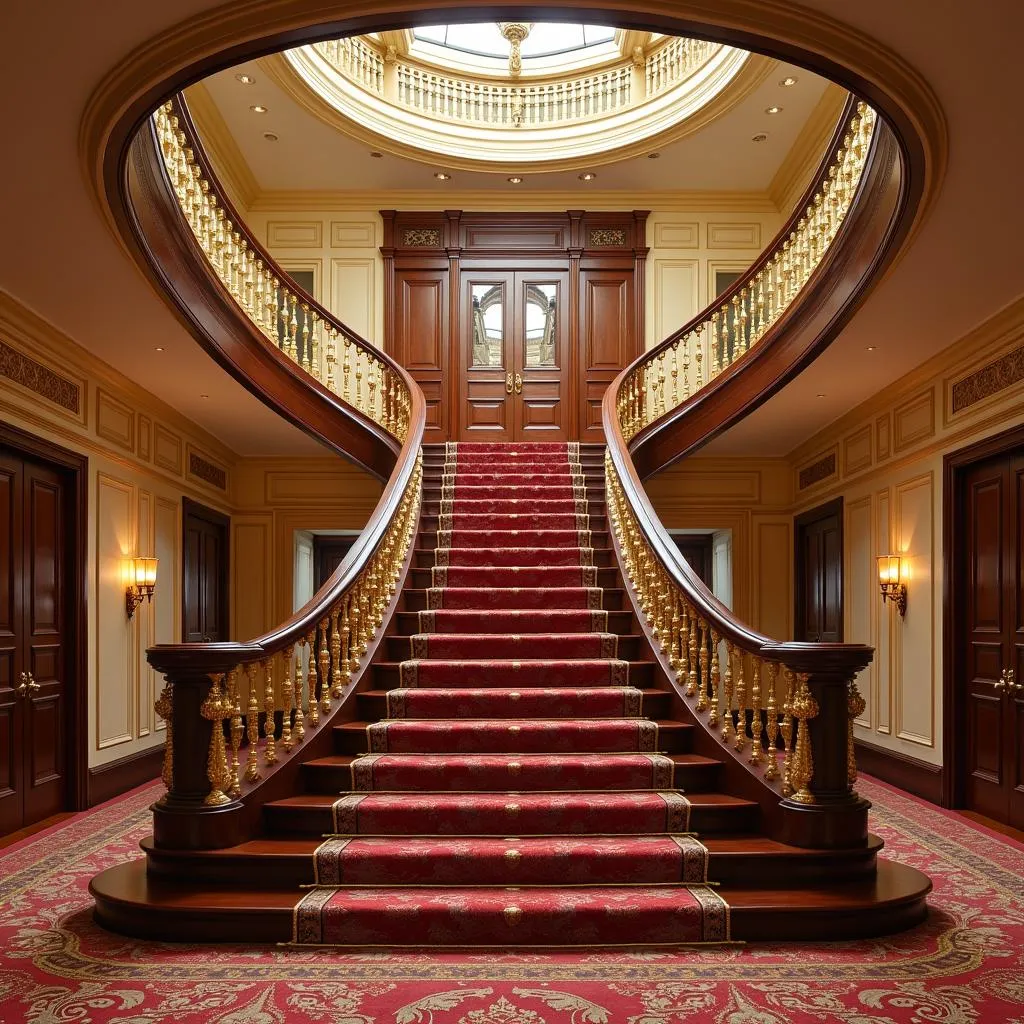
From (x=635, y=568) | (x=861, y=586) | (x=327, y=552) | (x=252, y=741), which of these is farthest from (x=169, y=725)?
(x=327, y=552)

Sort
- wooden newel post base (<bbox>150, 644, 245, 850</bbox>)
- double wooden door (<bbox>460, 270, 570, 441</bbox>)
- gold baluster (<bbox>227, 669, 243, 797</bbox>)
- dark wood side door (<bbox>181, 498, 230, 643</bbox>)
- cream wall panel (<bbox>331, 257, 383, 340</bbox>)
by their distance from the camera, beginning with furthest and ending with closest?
1. cream wall panel (<bbox>331, 257, 383, 340</bbox>)
2. double wooden door (<bbox>460, 270, 570, 441</bbox>)
3. dark wood side door (<bbox>181, 498, 230, 643</bbox>)
4. gold baluster (<bbox>227, 669, 243, 797</bbox>)
5. wooden newel post base (<bbox>150, 644, 245, 850</bbox>)

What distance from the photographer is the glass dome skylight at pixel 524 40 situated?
10109 mm

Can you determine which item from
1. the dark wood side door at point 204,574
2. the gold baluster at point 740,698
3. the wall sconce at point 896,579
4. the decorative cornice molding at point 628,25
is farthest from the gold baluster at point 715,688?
the dark wood side door at point 204,574

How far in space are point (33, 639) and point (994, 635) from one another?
573 cm

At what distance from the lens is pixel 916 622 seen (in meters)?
6.80

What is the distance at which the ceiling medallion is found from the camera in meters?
9.68

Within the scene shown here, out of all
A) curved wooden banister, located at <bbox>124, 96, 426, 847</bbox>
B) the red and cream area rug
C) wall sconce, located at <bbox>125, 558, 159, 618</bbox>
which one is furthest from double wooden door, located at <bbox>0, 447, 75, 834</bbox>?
the red and cream area rug

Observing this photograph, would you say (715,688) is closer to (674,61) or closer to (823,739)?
(823,739)

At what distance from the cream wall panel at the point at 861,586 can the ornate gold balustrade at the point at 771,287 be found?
166 centimetres

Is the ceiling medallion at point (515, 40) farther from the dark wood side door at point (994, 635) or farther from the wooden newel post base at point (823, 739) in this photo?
the wooden newel post base at point (823, 739)

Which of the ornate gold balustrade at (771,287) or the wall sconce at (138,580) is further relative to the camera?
the wall sconce at (138,580)

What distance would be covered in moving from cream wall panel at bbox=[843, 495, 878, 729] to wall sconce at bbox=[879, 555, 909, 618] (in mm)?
479

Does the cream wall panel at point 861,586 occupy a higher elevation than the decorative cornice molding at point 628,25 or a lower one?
lower

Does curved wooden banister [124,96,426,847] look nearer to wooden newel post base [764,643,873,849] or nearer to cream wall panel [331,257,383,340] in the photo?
cream wall panel [331,257,383,340]
